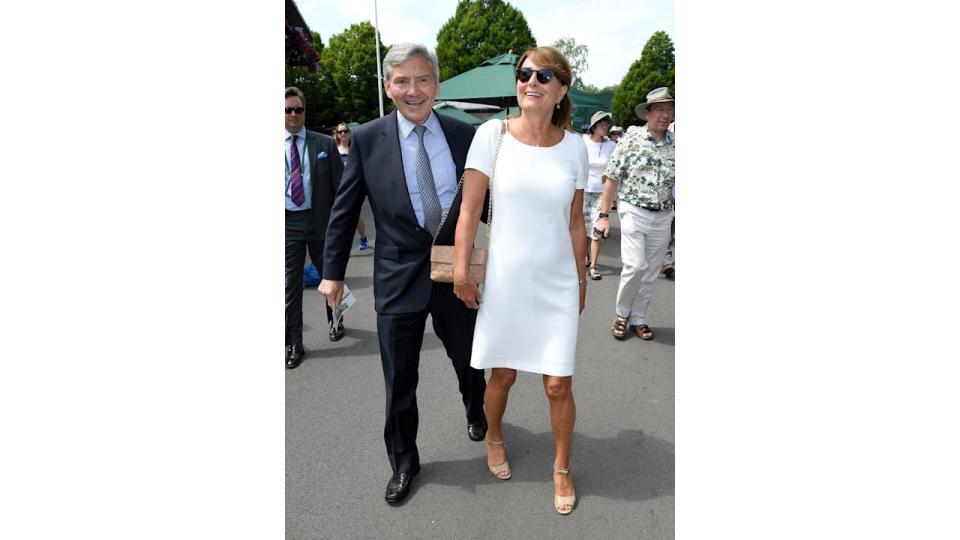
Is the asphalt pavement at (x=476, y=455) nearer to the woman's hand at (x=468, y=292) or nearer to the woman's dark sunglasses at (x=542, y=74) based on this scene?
the woman's hand at (x=468, y=292)

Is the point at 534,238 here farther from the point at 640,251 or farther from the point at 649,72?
the point at 649,72

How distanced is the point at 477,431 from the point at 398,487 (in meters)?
0.70

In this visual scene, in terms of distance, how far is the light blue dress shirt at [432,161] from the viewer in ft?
8.71

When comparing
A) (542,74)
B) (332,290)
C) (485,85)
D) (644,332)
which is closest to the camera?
(542,74)

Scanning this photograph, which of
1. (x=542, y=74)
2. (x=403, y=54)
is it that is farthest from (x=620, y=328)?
(x=403, y=54)

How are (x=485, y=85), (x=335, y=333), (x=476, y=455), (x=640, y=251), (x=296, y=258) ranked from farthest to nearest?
(x=485, y=85) → (x=335, y=333) → (x=640, y=251) → (x=296, y=258) → (x=476, y=455)

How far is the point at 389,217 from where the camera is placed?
2658 millimetres

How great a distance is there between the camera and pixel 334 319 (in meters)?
5.38

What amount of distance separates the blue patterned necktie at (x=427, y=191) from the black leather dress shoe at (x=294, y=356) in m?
2.53

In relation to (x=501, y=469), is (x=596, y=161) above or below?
above

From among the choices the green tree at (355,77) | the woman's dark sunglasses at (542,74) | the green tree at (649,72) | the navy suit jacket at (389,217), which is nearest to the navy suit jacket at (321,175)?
the navy suit jacket at (389,217)

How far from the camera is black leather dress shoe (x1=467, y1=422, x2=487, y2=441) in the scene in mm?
3369

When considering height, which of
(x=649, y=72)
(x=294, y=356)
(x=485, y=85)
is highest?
(x=649, y=72)

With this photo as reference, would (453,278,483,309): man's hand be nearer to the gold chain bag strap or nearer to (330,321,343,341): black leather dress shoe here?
the gold chain bag strap
